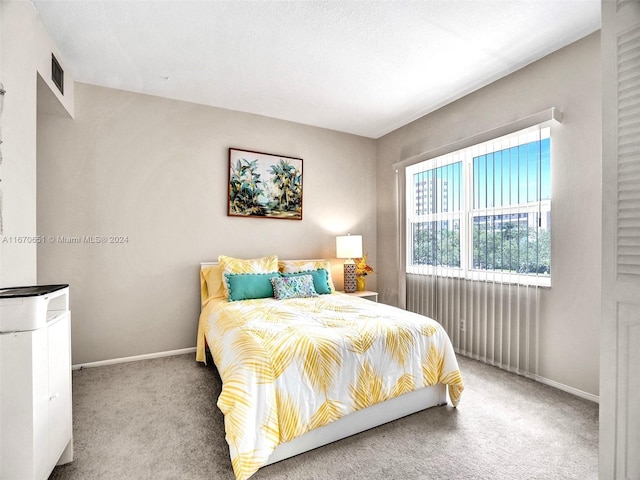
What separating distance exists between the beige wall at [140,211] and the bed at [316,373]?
1.05 m

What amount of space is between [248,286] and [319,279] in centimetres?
82

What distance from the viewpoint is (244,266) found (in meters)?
3.29

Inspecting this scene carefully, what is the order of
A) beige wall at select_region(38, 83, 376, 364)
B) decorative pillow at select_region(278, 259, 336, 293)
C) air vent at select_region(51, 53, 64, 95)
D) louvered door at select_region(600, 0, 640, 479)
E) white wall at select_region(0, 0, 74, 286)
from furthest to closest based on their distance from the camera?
decorative pillow at select_region(278, 259, 336, 293)
beige wall at select_region(38, 83, 376, 364)
air vent at select_region(51, 53, 64, 95)
white wall at select_region(0, 0, 74, 286)
louvered door at select_region(600, 0, 640, 479)

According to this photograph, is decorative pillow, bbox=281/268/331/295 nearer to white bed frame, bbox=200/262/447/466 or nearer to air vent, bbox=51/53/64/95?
white bed frame, bbox=200/262/447/466

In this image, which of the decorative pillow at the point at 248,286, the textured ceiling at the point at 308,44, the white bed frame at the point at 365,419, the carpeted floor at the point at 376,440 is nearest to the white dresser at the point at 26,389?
the carpeted floor at the point at 376,440

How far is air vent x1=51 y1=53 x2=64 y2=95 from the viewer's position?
2451 millimetres

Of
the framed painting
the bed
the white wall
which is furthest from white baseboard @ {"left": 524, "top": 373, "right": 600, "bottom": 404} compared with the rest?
the white wall

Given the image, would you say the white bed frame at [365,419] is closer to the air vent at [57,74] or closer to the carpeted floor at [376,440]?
the carpeted floor at [376,440]

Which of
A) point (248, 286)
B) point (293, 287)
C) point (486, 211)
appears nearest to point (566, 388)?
point (486, 211)

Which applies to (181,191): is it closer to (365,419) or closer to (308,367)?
(308,367)

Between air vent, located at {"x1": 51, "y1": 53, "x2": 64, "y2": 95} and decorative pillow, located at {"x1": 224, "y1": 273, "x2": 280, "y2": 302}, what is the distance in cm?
212

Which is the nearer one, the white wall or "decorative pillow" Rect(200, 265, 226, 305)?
the white wall

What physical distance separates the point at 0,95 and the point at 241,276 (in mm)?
2066

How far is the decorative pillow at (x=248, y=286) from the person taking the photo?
9.94ft
